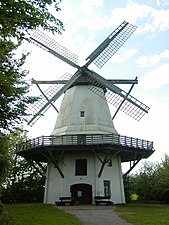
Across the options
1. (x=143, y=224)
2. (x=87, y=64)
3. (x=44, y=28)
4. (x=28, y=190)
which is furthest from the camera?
(x=28, y=190)

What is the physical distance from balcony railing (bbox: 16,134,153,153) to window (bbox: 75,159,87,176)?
2.18 m

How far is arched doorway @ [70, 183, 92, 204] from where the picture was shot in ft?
Answer: 74.2

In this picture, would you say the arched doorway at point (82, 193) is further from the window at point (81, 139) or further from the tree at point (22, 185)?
the tree at point (22, 185)

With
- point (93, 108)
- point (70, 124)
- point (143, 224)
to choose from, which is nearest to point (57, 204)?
point (70, 124)

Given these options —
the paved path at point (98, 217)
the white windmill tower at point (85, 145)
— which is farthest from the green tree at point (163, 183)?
the paved path at point (98, 217)

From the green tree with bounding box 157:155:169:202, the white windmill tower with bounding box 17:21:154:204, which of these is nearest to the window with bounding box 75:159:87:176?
the white windmill tower with bounding box 17:21:154:204

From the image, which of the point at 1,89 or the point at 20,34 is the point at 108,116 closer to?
the point at 1,89

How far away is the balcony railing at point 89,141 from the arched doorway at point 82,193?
11.8 feet

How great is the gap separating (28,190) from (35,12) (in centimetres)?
2728

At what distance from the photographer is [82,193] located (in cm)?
2280

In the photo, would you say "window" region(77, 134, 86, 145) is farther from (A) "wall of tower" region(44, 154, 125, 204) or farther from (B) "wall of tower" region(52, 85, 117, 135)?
(A) "wall of tower" region(44, 154, 125, 204)

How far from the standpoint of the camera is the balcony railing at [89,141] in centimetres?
2170

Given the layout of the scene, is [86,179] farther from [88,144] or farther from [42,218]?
[42,218]

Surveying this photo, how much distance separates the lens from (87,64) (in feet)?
85.6
